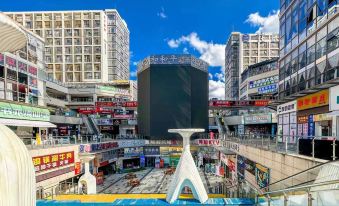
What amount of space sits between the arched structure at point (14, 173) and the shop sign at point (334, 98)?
13.6m

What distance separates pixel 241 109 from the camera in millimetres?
43500

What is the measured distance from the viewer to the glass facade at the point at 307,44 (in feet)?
41.1

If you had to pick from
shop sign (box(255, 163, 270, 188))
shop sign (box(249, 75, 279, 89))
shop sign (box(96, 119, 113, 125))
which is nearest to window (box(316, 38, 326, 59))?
shop sign (box(255, 163, 270, 188))

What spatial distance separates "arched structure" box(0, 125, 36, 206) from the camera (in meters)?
3.26

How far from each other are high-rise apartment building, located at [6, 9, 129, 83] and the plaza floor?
37.6 metres

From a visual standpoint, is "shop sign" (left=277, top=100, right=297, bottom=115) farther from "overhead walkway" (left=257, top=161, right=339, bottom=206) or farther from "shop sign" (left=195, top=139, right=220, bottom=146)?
"overhead walkway" (left=257, top=161, right=339, bottom=206)

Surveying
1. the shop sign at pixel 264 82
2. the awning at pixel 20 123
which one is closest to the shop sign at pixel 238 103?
the shop sign at pixel 264 82

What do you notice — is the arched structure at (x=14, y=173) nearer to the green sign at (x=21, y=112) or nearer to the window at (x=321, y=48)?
the window at (x=321, y=48)

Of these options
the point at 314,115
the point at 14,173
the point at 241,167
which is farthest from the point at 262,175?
the point at 14,173

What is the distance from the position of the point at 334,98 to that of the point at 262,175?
18.6ft

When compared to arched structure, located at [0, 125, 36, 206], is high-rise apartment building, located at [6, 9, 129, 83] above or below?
above

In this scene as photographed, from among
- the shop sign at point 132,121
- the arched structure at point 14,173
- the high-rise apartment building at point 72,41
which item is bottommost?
the shop sign at point 132,121

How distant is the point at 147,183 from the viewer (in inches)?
1013

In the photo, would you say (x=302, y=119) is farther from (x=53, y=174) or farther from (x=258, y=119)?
(x=258, y=119)
